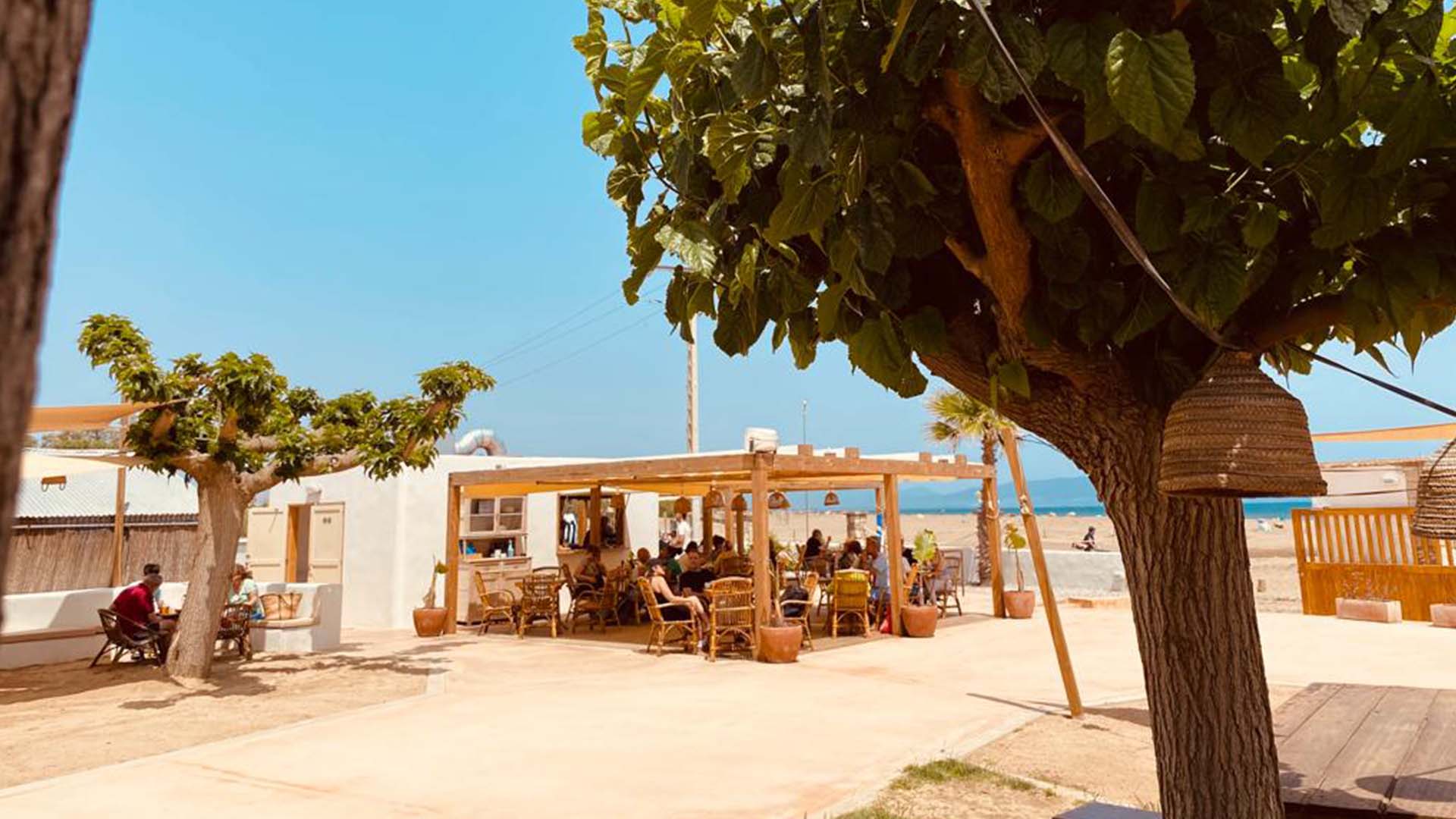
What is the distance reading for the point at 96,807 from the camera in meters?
4.64

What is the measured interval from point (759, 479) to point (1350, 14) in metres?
8.73

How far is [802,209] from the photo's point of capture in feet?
6.33

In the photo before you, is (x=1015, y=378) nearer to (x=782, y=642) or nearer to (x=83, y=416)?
(x=782, y=642)

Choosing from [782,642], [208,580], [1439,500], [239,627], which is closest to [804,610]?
[782,642]

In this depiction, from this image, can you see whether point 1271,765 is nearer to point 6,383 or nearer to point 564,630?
point 6,383

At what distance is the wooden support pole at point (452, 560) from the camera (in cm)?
1309

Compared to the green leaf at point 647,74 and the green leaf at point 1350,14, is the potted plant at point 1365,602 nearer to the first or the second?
the green leaf at point 1350,14

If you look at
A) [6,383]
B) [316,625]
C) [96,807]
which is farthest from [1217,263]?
[316,625]

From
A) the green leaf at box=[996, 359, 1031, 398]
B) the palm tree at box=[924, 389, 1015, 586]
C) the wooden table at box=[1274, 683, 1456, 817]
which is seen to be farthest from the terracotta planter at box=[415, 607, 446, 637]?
the green leaf at box=[996, 359, 1031, 398]

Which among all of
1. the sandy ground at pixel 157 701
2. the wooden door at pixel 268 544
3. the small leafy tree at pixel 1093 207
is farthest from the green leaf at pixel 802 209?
the wooden door at pixel 268 544

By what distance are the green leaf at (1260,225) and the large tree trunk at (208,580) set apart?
30.7ft

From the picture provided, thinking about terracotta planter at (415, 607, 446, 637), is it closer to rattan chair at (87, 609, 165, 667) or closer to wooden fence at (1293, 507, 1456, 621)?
rattan chair at (87, 609, 165, 667)

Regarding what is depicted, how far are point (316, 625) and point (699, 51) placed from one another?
36.8ft

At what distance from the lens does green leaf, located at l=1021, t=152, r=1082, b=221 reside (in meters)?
1.94
